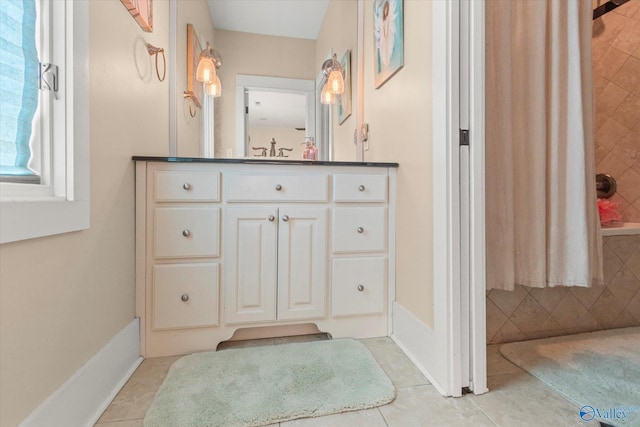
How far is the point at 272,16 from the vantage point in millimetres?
1952

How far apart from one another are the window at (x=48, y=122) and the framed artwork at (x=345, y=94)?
4.87 ft

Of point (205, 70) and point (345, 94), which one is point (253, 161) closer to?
point (205, 70)

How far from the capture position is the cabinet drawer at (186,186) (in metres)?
1.28

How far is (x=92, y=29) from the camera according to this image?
93 centimetres

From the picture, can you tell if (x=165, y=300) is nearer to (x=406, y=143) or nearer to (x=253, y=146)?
(x=253, y=146)

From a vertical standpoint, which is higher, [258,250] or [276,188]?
[276,188]

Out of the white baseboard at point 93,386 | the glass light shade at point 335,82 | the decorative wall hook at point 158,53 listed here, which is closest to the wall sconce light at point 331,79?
the glass light shade at point 335,82

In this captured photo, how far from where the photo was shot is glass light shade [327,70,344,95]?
6.61ft

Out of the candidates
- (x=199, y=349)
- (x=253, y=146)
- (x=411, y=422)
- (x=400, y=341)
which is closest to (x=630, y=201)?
(x=400, y=341)

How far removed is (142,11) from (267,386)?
1681 mm

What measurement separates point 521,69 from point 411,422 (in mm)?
1394

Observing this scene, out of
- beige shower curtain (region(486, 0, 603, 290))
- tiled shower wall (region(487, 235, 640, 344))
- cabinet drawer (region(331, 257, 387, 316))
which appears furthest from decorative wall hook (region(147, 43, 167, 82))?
tiled shower wall (region(487, 235, 640, 344))

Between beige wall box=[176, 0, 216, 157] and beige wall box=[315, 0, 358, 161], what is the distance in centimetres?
78

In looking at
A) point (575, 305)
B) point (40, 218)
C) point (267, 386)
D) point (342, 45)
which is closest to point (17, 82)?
point (40, 218)
